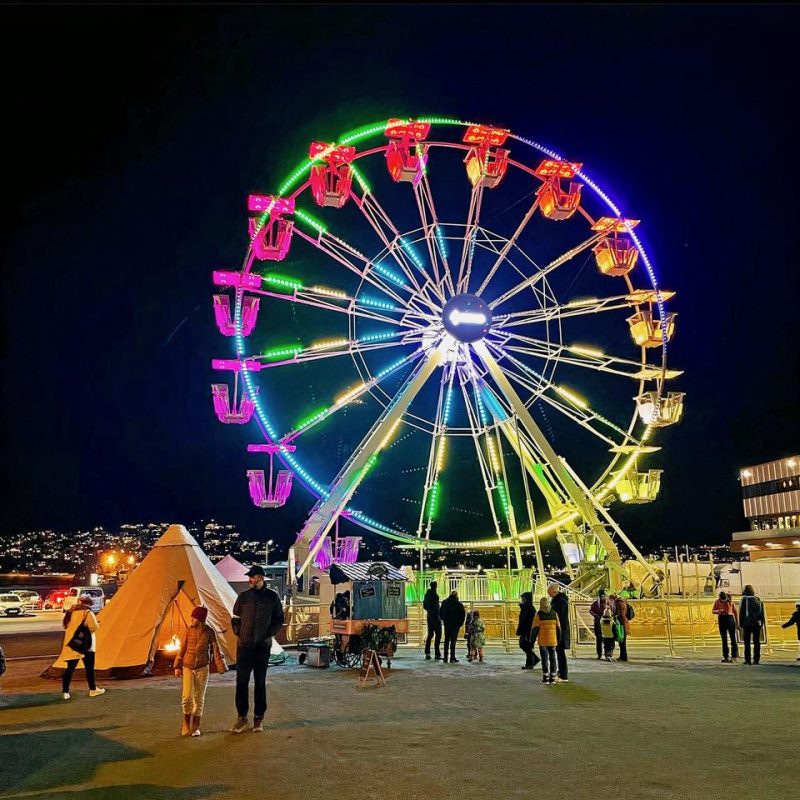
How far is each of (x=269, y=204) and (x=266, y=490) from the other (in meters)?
8.61

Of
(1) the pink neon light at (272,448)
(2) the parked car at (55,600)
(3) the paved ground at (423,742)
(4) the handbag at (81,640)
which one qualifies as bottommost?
(2) the parked car at (55,600)

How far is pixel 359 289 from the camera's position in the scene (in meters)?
21.5

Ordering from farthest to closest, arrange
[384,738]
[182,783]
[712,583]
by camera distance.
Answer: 1. [712,583]
2. [384,738]
3. [182,783]

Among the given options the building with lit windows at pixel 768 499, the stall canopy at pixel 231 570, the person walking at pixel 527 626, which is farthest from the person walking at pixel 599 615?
the building with lit windows at pixel 768 499

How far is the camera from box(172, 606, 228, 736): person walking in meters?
7.57

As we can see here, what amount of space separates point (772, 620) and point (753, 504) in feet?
206

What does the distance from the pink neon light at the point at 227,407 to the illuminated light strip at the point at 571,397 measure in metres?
8.99

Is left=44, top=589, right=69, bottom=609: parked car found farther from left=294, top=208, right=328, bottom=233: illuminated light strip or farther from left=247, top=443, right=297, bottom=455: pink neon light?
left=294, top=208, right=328, bottom=233: illuminated light strip

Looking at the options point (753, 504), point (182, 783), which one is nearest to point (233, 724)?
point (182, 783)

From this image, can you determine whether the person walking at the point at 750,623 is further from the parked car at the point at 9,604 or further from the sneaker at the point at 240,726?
the parked car at the point at 9,604

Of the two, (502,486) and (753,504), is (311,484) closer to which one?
(502,486)

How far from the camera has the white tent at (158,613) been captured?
41.2ft

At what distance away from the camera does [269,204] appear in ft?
67.6

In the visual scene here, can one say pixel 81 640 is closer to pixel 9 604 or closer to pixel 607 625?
pixel 607 625
